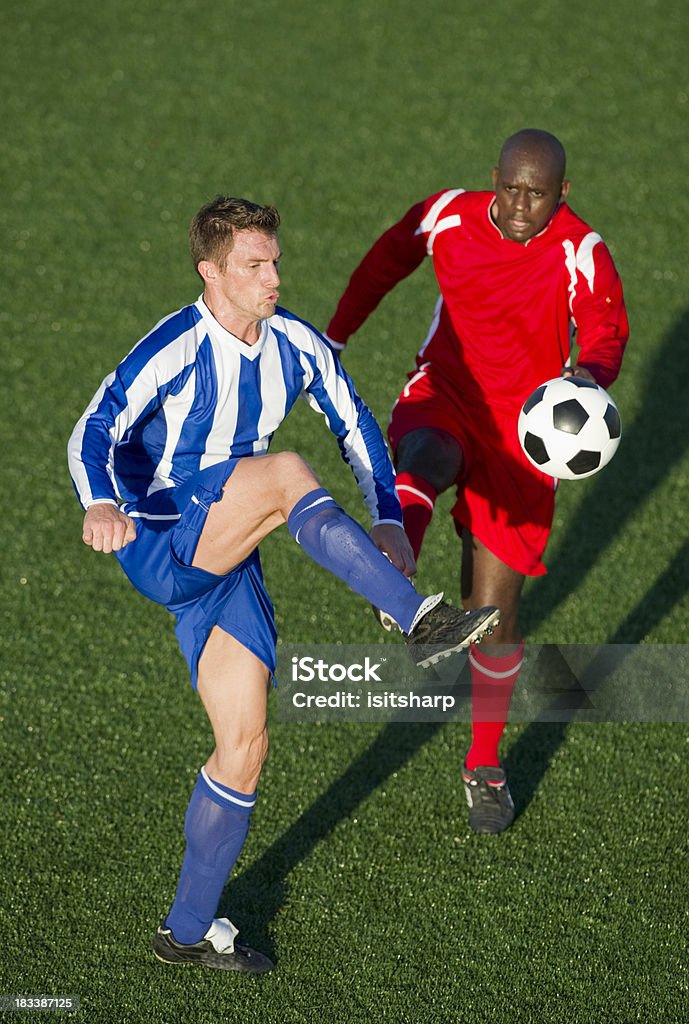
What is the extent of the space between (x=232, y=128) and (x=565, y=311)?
6.64 meters

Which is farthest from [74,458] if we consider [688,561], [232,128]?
[232,128]

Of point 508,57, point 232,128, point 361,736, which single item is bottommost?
point 361,736

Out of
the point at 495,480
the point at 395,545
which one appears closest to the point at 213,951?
the point at 395,545

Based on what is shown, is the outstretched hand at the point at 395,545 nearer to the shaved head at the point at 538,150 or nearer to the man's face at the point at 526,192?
the man's face at the point at 526,192

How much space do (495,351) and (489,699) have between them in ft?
4.68

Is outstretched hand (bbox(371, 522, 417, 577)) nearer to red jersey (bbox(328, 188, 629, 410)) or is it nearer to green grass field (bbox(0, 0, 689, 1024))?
red jersey (bbox(328, 188, 629, 410))

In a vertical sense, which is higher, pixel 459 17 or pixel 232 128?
pixel 459 17

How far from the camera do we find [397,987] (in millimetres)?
4840

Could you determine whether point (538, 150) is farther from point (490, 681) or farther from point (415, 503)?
point (490, 681)

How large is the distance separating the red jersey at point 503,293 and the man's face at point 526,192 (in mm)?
94

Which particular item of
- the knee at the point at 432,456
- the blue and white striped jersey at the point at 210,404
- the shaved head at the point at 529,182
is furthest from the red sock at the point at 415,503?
the shaved head at the point at 529,182

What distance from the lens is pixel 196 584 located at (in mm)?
4559

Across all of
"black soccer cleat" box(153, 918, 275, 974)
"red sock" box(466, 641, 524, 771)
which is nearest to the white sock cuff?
"black soccer cleat" box(153, 918, 275, 974)

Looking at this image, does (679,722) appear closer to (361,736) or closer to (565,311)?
(361,736)
